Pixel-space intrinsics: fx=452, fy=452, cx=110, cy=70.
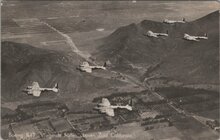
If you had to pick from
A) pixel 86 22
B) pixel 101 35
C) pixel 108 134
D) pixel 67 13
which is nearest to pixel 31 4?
pixel 67 13

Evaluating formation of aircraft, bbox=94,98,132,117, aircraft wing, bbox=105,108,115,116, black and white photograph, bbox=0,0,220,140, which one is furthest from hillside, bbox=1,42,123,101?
aircraft wing, bbox=105,108,115,116

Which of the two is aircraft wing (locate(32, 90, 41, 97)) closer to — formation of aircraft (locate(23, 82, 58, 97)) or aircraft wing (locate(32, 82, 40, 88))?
formation of aircraft (locate(23, 82, 58, 97))

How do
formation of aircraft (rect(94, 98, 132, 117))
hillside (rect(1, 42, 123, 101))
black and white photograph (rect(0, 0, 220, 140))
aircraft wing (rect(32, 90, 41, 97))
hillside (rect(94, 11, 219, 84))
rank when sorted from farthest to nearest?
hillside (rect(94, 11, 219, 84)), hillside (rect(1, 42, 123, 101)), aircraft wing (rect(32, 90, 41, 97)), formation of aircraft (rect(94, 98, 132, 117)), black and white photograph (rect(0, 0, 220, 140))

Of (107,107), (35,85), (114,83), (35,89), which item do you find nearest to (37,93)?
(35,89)

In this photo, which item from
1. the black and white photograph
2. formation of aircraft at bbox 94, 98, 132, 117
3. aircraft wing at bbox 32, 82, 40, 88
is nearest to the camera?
the black and white photograph

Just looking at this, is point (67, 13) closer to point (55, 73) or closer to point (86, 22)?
point (86, 22)

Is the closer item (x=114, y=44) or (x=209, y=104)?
(x=209, y=104)
